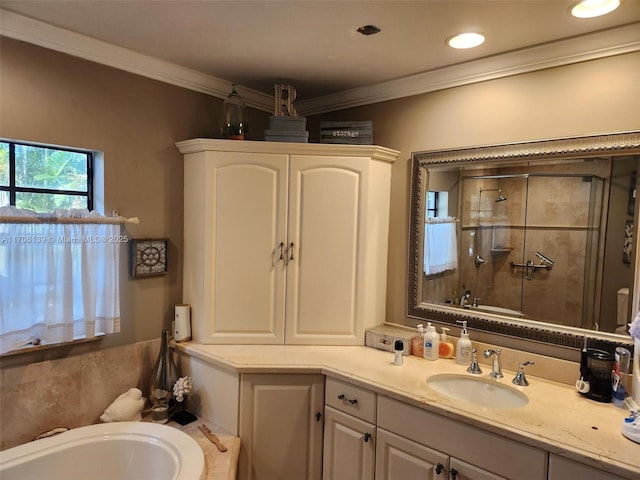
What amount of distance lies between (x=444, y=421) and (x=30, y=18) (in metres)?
2.42

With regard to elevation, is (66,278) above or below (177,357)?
above

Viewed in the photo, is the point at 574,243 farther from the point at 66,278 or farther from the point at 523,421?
the point at 66,278

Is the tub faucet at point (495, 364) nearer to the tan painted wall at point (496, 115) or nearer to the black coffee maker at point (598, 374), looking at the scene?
the black coffee maker at point (598, 374)

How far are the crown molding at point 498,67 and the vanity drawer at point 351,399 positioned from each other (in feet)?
5.42

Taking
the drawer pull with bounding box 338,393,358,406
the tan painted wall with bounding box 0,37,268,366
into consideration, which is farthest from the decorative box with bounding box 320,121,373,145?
the drawer pull with bounding box 338,393,358,406

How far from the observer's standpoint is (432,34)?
1799mm

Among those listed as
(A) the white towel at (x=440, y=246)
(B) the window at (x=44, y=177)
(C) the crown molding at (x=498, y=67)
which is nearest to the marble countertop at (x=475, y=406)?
(A) the white towel at (x=440, y=246)

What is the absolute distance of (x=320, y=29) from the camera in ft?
5.81

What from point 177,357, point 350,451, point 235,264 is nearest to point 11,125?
point 235,264

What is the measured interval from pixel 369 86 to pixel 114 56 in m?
1.41

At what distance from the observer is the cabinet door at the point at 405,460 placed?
1.63 metres

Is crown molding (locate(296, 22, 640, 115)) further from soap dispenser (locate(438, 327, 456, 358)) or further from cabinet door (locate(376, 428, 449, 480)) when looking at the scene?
cabinet door (locate(376, 428, 449, 480))

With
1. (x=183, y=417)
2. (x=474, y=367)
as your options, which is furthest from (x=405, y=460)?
(x=183, y=417)

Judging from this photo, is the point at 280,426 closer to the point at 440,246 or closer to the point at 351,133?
the point at 440,246
